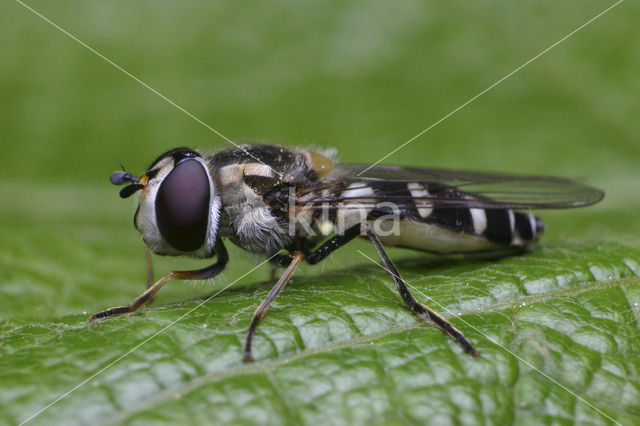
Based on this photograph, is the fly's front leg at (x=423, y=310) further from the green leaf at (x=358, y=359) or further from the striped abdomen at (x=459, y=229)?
the striped abdomen at (x=459, y=229)

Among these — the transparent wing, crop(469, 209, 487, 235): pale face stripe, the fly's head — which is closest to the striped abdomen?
crop(469, 209, 487, 235): pale face stripe

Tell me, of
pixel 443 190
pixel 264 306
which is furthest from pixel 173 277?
pixel 443 190

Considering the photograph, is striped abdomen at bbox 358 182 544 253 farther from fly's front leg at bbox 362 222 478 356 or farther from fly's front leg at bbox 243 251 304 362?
fly's front leg at bbox 243 251 304 362

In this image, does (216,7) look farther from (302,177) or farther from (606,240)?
(606,240)

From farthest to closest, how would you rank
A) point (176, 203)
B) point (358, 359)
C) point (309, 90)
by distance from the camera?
point (309, 90) < point (176, 203) < point (358, 359)

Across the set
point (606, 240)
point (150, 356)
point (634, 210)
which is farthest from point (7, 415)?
point (634, 210)

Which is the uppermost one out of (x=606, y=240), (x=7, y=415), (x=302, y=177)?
(x=302, y=177)

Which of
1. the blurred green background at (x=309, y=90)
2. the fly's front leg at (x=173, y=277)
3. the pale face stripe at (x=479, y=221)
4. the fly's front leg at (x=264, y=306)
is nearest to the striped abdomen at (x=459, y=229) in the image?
the pale face stripe at (x=479, y=221)

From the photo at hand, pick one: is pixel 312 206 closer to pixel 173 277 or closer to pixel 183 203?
pixel 183 203
